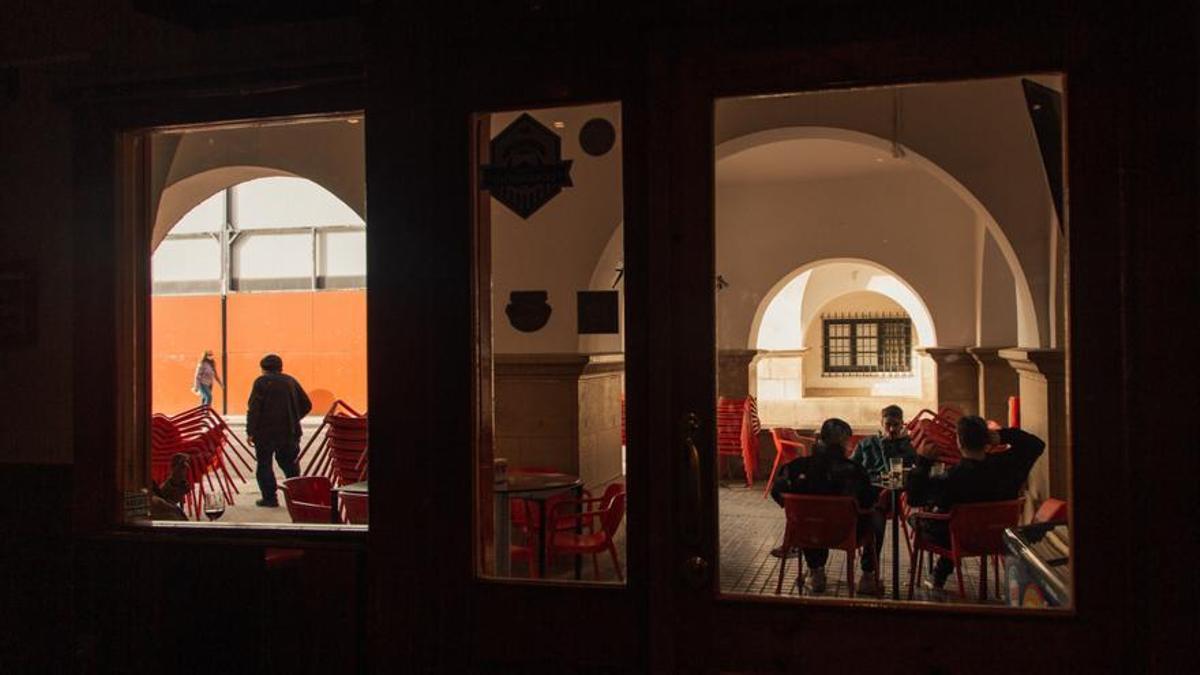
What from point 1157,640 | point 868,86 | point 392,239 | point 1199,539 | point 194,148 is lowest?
point 1157,640

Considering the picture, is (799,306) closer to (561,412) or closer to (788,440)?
(788,440)

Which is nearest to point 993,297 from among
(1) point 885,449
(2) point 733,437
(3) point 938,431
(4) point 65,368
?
(3) point 938,431

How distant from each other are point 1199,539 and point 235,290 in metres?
5.57

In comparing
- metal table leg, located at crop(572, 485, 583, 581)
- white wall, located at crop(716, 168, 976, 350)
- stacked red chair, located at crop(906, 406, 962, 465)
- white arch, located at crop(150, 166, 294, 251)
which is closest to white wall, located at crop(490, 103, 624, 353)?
metal table leg, located at crop(572, 485, 583, 581)

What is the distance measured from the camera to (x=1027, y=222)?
21.2ft

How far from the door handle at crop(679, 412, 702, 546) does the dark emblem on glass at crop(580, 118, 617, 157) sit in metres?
0.84

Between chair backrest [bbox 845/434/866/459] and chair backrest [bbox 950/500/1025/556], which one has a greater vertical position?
Result: chair backrest [bbox 845/434/866/459]

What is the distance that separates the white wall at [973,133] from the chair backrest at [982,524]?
112 cm

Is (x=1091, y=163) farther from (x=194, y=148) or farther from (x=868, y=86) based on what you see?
(x=194, y=148)

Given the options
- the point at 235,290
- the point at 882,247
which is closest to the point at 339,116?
the point at 235,290

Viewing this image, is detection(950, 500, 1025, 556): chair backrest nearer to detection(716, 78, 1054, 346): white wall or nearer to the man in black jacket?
detection(716, 78, 1054, 346): white wall

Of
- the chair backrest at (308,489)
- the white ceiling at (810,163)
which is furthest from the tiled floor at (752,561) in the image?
the white ceiling at (810,163)

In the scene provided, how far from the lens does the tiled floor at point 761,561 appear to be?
2.66 m

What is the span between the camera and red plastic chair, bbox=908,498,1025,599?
3.36m
